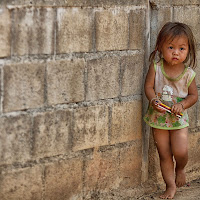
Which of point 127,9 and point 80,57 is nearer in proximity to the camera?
point 80,57

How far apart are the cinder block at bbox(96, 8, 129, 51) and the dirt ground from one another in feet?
3.98

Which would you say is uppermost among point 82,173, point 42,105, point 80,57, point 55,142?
point 80,57

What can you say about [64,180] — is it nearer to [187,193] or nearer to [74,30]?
[74,30]

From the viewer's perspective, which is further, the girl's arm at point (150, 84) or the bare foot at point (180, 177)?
the bare foot at point (180, 177)

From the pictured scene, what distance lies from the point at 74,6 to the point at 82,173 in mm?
1165

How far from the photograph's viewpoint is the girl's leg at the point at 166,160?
163 inches

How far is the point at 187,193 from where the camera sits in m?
4.43

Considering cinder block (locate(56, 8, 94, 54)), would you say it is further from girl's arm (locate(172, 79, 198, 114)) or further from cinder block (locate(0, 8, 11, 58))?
girl's arm (locate(172, 79, 198, 114))

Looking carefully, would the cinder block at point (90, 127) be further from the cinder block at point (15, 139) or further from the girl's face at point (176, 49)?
the girl's face at point (176, 49)

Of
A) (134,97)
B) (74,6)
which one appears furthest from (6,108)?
(134,97)

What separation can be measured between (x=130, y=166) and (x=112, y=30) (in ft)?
3.51

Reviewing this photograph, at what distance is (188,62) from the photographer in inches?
176

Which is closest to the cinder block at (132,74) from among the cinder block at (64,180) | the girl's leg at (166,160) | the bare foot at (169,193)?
the girl's leg at (166,160)

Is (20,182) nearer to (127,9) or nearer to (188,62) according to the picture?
(127,9)
